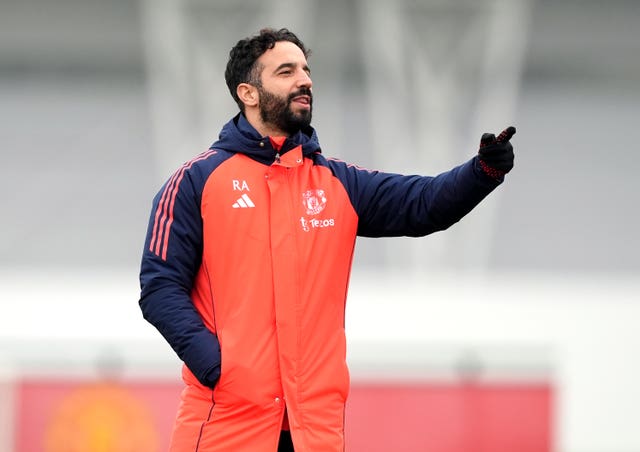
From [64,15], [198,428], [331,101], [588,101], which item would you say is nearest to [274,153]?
[198,428]

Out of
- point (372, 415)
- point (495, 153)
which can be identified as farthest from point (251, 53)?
point (372, 415)

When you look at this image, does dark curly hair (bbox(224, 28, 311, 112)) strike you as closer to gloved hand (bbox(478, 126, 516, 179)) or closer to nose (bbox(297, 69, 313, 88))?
nose (bbox(297, 69, 313, 88))

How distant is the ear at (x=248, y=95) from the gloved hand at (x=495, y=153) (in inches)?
29.0

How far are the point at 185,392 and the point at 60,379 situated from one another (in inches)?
133

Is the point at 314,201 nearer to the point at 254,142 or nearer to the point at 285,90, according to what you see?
the point at 254,142

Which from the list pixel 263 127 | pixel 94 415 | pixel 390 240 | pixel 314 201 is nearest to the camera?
pixel 314 201

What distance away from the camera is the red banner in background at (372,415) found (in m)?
7.14

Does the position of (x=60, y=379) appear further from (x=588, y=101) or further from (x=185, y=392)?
(x=588, y=101)

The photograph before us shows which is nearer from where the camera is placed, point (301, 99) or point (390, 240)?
point (301, 99)

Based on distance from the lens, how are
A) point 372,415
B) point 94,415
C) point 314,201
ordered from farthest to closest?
point 372,415 → point 94,415 → point 314,201

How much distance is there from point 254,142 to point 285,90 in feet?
0.63

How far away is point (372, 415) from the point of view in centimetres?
741

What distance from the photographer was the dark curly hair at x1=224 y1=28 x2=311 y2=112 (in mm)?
4277

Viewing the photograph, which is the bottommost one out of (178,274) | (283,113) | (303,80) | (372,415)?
(372,415)
